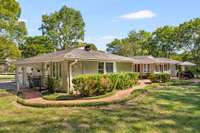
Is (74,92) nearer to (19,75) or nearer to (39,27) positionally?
(19,75)

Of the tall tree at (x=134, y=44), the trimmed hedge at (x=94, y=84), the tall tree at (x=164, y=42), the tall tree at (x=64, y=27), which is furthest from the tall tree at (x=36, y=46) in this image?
the trimmed hedge at (x=94, y=84)

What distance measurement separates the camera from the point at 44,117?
1109 centimetres

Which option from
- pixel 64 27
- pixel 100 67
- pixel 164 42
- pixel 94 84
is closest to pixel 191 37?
pixel 164 42

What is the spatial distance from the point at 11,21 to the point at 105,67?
2043 centimetres

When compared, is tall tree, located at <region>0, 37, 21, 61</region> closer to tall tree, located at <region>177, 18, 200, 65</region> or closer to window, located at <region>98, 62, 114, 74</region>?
window, located at <region>98, 62, 114, 74</region>

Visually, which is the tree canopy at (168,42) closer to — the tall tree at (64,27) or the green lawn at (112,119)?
→ the tall tree at (64,27)

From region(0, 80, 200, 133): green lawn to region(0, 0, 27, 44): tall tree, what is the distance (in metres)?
24.3

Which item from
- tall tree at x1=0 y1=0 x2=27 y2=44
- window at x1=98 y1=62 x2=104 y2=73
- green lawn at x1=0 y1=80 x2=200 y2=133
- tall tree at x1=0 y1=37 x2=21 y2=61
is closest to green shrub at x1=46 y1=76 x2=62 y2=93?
window at x1=98 y1=62 x2=104 y2=73

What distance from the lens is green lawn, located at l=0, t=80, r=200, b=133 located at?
30.4 ft

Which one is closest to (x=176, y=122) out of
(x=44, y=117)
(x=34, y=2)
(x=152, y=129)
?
(x=152, y=129)

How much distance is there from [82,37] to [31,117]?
55.1 metres

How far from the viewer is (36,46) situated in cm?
5834

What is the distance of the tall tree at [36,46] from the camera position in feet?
191

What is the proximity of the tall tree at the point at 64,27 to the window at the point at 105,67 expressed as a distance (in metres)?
40.3
